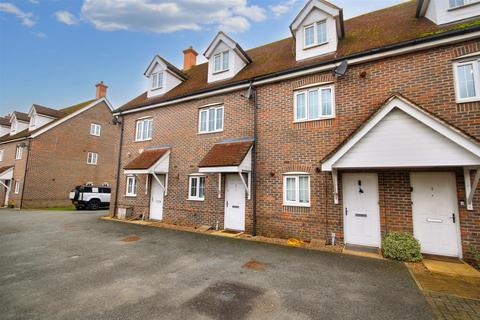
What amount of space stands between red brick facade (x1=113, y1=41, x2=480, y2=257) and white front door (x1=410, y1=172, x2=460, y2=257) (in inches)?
7.8

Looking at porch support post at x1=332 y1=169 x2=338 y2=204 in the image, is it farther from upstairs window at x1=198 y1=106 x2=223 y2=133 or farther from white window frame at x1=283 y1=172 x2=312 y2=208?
upstairs window at x1=198 y1=106 x2=223 y2=133

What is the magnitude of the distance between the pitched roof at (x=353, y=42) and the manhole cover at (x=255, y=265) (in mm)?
7313

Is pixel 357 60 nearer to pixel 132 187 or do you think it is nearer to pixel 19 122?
pixel 132 187

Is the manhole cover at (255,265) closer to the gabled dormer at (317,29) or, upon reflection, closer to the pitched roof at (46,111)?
the gabled dormer at (317,29)

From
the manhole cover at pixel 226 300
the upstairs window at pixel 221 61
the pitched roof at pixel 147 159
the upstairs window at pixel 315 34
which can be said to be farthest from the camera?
the upstairs window at pixel 221 61

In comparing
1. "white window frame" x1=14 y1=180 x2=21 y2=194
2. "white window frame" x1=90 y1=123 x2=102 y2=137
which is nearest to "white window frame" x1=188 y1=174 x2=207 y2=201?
"white window frame" x1=90 y1=123 x2=102 y2=137

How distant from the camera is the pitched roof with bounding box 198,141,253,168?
30.3ft

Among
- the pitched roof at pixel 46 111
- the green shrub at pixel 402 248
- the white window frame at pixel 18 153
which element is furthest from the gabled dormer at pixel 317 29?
the white window frame at pixel 18 153

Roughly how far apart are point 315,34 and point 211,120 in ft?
19.9

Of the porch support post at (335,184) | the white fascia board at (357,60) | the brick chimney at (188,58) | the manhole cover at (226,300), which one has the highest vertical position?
the brick chimney at (188,58)

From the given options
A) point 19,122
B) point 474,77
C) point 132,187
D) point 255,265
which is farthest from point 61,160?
point 474,77

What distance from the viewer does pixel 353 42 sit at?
9438 mm

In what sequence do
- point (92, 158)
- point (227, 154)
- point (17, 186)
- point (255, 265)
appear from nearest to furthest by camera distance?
point (255, 265) < point (227, 154) < point (17, 186) < point (92, 158)

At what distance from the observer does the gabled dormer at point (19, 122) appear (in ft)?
84.3
